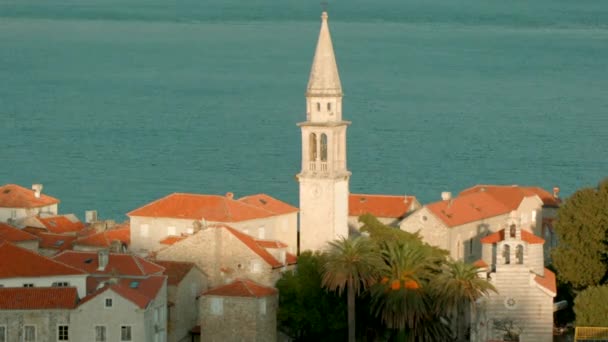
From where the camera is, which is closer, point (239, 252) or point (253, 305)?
point (253, 305)

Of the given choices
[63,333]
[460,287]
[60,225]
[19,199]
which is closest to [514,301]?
[460,287]

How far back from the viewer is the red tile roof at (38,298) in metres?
49.2

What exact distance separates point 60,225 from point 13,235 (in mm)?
8138

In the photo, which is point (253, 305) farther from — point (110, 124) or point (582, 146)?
point (110, 124)

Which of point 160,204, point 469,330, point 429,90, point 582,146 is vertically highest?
point 429,90

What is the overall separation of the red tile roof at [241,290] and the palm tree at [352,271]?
1714 mm

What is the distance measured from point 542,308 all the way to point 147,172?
64203 millimetres

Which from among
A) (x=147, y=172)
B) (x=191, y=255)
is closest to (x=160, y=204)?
(x=191, y=255)

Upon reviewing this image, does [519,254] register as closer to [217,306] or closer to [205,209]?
[217,306]

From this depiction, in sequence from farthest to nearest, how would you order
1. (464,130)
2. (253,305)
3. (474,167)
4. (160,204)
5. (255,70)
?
(255,70) → (464,130) → (474,167) → (160,204) → (253,305)

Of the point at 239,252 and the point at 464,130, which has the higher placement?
the point at 464,130

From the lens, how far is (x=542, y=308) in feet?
174

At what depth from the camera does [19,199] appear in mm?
73375

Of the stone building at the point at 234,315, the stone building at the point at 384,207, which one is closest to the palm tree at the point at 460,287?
the stone building at the point at 234,315
